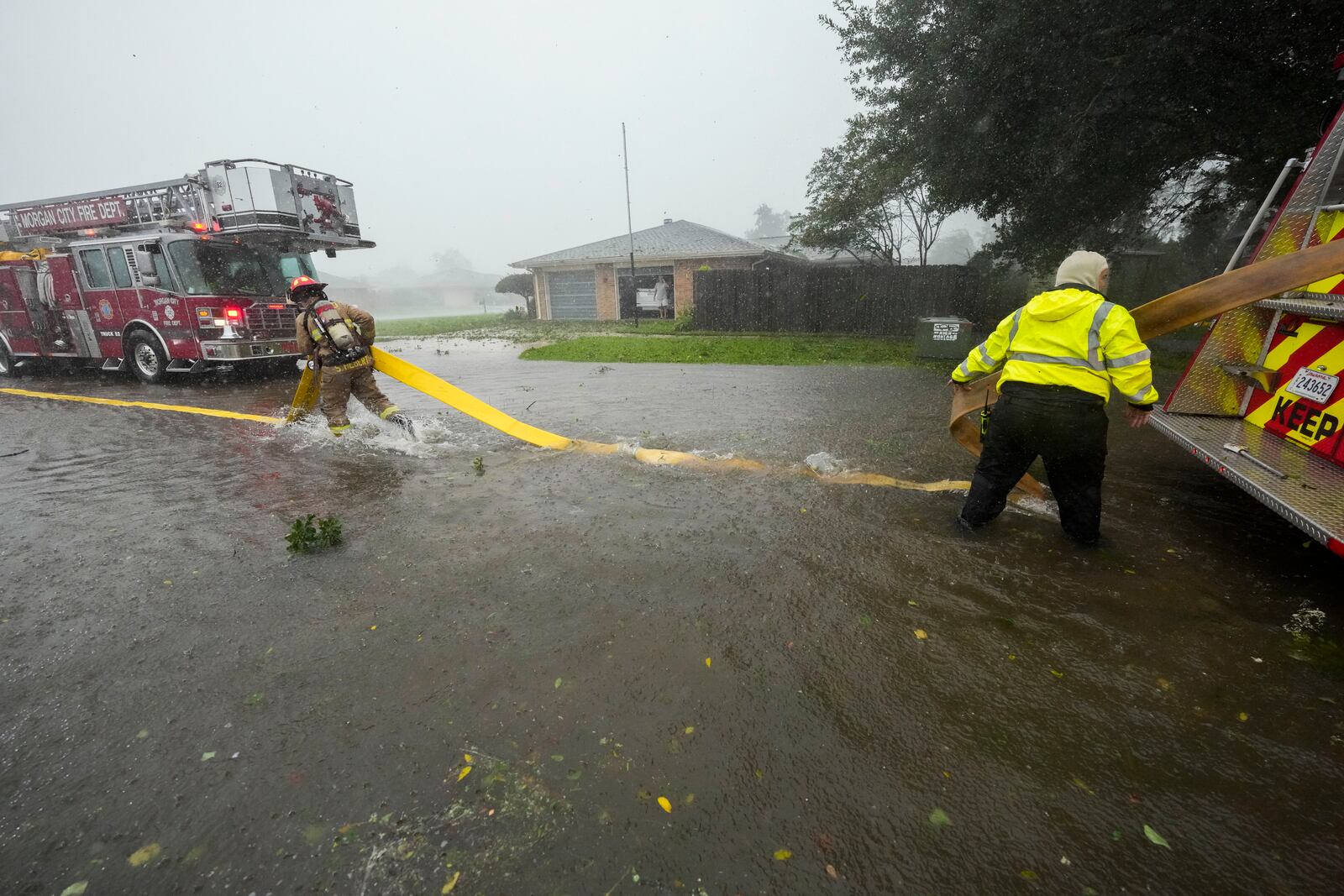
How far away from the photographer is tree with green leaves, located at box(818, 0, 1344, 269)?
344 inches

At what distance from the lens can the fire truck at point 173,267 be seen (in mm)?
8930

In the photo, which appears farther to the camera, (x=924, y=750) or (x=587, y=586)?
(x=587, y=586)

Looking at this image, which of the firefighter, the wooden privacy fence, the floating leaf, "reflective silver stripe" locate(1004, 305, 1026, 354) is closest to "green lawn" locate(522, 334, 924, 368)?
the wooden privacy fence

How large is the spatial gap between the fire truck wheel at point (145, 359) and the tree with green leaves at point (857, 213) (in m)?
18.2

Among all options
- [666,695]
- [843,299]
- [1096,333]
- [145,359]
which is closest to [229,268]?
[145,359]

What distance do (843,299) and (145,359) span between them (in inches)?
643

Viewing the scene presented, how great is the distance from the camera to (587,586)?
3.10 m

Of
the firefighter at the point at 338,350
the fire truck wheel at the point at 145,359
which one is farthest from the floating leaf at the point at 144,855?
the fire truck wheel at the point at 145,359

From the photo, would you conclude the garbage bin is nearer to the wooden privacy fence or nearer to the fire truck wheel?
the wooden privacy fence

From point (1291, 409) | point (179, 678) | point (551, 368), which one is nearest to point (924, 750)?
point (179, 678)

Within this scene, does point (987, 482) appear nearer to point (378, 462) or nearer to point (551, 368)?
point (378, 462)

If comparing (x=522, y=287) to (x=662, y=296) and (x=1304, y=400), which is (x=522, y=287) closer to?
(x=662, y=296)

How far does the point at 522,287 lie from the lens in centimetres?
3431

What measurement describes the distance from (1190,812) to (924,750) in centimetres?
78
